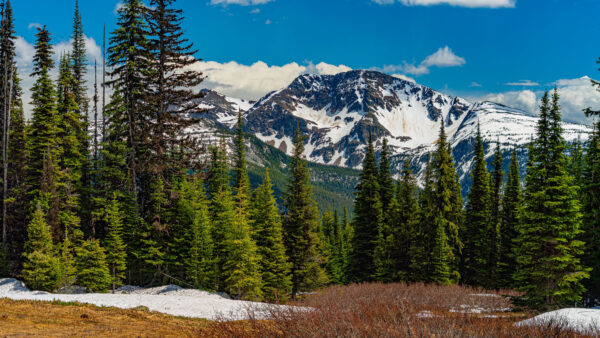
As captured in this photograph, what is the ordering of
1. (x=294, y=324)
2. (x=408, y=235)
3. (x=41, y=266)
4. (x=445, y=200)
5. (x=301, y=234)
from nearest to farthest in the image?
(x=294, y=324), (x=41, y=266), (x=445, y=200), (x=301, y=234), (x=408, y=235)

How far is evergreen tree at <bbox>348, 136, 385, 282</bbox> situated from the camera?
39.4 m

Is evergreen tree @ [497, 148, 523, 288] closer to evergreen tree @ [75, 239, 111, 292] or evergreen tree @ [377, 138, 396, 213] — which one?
evergreen tree @ [377, 138, 396, 213]

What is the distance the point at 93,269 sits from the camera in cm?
2489

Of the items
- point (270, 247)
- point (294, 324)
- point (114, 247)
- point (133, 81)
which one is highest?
point (133, 81)

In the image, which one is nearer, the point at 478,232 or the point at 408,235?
the point at 408,235

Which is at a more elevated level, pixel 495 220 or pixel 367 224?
pixel 495 220

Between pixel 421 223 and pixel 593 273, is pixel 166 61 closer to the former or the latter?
pixel 421 223

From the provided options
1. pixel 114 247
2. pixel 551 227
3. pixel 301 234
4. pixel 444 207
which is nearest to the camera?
pixel 551 227

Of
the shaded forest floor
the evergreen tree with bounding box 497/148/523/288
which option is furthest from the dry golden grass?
the evergreen tree with bounding box 497/148/523/288

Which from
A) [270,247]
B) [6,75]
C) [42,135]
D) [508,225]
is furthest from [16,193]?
[508,225]

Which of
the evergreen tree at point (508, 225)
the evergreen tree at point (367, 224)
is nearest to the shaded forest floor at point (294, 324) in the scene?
the evergreen tree at point (367, 224)

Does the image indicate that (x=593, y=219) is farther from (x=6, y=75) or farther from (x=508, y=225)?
(x=6, y=75)

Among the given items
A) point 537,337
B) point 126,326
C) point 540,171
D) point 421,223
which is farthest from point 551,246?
point 126,326

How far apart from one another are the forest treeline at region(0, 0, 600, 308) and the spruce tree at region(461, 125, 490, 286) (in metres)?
0.17
